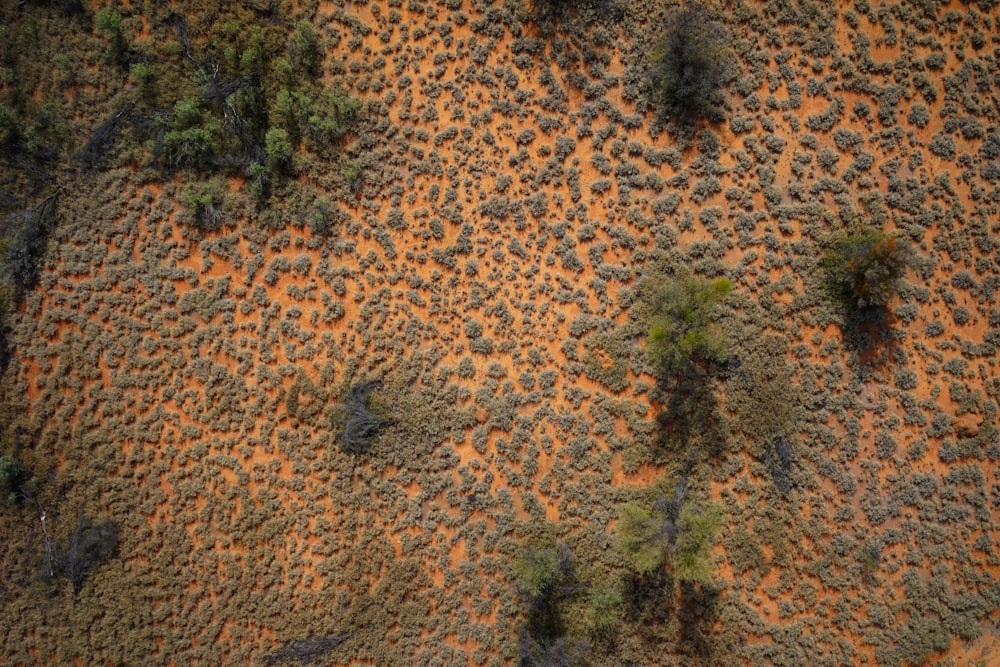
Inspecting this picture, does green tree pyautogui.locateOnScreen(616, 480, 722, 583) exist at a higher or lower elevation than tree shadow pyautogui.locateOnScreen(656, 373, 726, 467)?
lower

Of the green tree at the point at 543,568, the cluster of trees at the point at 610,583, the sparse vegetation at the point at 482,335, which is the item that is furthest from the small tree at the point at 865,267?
the green tree at the point at 543,568

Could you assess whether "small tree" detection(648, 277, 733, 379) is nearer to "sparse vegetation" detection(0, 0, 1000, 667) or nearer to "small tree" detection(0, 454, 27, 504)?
"sparse vegetation" detection(0, 0, 1000, 667)

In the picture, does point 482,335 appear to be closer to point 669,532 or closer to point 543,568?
point 543,568

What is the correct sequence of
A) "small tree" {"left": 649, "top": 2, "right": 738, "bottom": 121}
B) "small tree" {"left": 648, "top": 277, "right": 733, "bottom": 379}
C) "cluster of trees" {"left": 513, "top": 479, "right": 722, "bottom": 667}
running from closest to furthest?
"small tree" {"left": 648, "top": 277, "right": 733, "bottom": 379} → "cluster of trees" {"left": 513, "top": 479, "right": 722, "bottom": 667} → "small tree" {"left": 649, "top": 2, "right": 738, "bottom": 121}

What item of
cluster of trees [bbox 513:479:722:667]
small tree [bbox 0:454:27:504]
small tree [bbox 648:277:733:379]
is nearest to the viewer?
small tree [bbox 648:277:733:379]

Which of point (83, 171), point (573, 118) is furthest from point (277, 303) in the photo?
point (573, 118)

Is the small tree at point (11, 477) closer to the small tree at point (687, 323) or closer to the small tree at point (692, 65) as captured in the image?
the small tree at point (687, 323)

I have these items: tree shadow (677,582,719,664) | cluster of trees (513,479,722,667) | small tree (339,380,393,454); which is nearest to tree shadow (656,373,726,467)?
cluster of trees (513,479,722,667)
